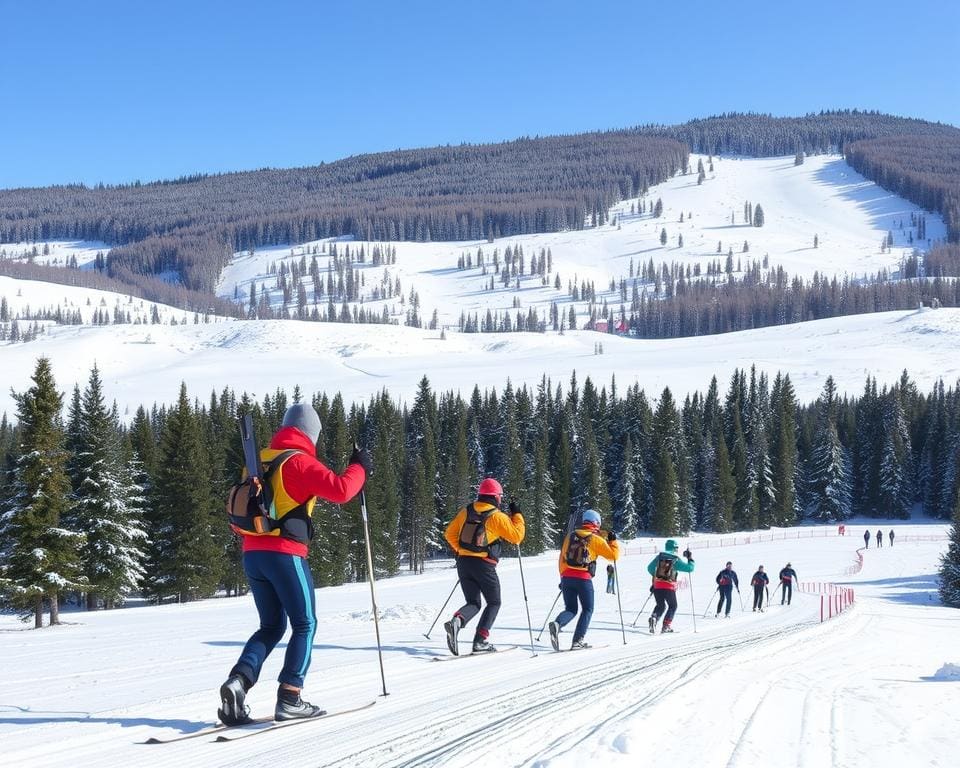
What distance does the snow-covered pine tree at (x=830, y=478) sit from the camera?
3556 inches

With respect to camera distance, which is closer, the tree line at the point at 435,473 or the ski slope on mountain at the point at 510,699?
the ski slope on mountain at the point at 510,699

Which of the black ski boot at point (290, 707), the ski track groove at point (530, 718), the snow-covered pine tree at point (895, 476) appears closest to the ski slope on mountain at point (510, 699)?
the ski track groove at point (530, 718)

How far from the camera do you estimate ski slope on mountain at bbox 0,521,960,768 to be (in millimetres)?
6102

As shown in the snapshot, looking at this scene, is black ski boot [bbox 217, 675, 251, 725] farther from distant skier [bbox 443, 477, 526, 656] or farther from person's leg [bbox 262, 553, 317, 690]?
distant skier [bbox 443, 477, 526, 656]

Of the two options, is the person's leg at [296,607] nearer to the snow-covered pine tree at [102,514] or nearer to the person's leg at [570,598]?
the person's leg at [570,598]

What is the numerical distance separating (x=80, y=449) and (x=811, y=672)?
1254 inches

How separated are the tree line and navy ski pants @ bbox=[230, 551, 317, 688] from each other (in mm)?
24411

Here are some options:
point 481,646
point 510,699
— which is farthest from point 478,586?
point 510,699

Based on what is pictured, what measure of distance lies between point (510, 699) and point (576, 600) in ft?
16.4

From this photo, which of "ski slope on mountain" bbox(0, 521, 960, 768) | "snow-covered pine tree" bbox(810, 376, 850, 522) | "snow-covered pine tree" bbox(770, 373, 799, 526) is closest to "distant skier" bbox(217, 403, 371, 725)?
"ski slope on mountain" bbox(0, 521, 960, 768)

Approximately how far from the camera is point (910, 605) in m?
33.1

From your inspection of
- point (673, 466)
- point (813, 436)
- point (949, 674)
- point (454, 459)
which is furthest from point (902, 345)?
point (949, 674)

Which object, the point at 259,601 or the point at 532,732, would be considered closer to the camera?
the point at 532,732

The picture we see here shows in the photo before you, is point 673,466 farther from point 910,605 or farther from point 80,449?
point 80,449
